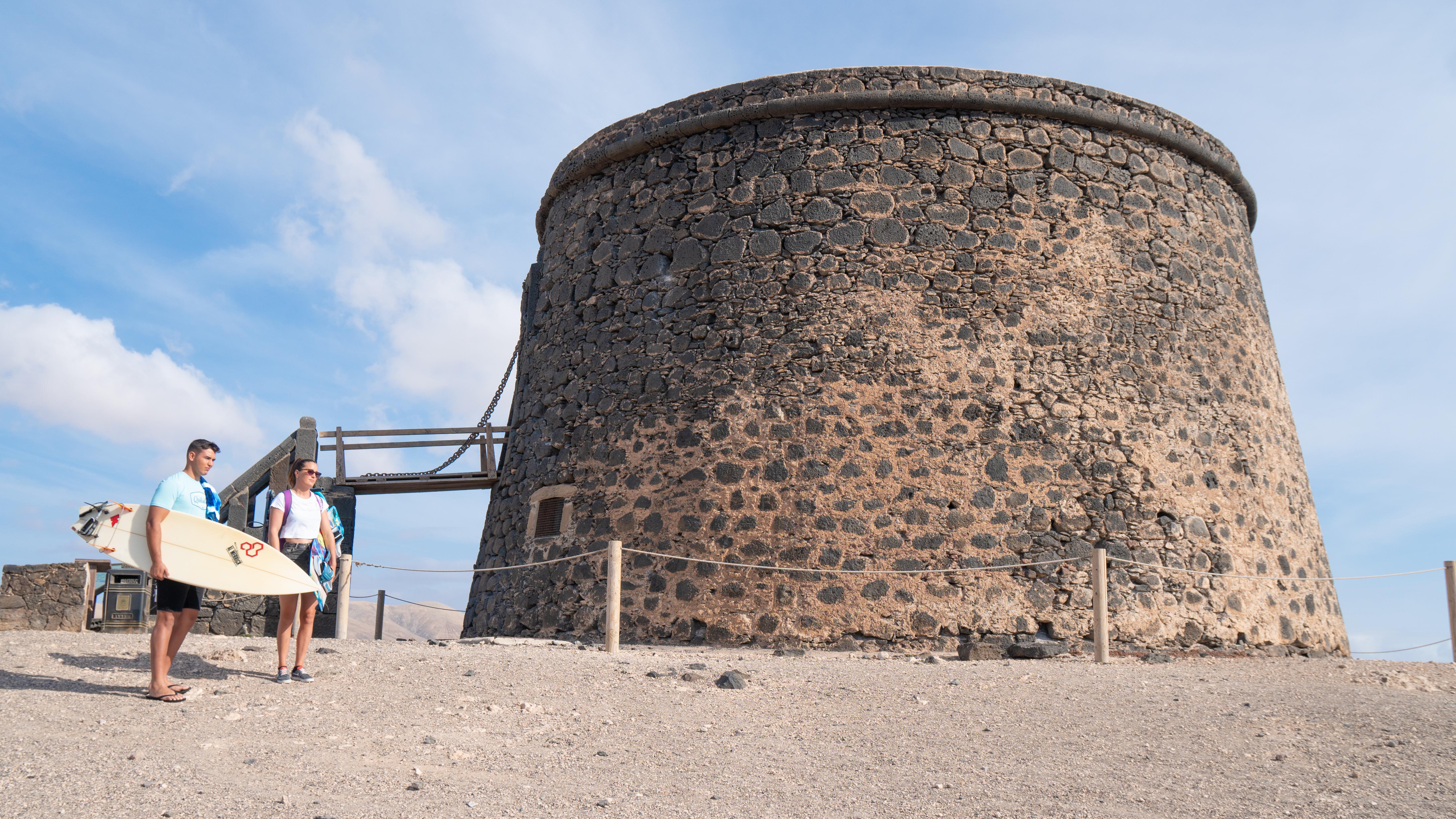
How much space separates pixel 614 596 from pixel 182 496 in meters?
3.01

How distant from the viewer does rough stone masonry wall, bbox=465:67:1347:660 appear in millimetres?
7930

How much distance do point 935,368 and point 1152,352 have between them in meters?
2.04

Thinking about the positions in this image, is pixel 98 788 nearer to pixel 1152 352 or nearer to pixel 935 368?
pixel 935 368

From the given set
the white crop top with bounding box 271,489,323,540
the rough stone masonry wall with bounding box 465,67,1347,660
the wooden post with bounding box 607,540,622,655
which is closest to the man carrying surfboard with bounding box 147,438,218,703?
the white crop top with bounding box 271,489,323,540

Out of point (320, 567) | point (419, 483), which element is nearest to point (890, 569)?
point (320, 567)

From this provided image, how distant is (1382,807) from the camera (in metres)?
3.81

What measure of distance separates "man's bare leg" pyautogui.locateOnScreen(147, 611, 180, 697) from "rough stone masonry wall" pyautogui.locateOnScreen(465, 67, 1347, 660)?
3.96m

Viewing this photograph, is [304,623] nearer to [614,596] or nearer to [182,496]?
[182,496]

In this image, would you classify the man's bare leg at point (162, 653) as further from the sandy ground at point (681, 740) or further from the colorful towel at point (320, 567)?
the colorful towel at point (320, 567)

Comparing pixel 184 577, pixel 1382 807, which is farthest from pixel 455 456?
pixel 1382 807

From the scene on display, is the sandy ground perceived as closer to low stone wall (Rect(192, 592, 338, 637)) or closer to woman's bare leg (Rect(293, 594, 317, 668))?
woman's bare leg (Rect(293, 594, 317, 668))

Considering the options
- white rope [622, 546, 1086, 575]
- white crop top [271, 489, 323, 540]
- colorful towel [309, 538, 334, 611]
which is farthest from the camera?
white rope [622, 546, 1086, 575]

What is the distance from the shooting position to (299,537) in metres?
5.08

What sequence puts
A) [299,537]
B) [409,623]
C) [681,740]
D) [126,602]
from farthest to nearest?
[409,623]
[126,602]
[299,537]
[681,740]
